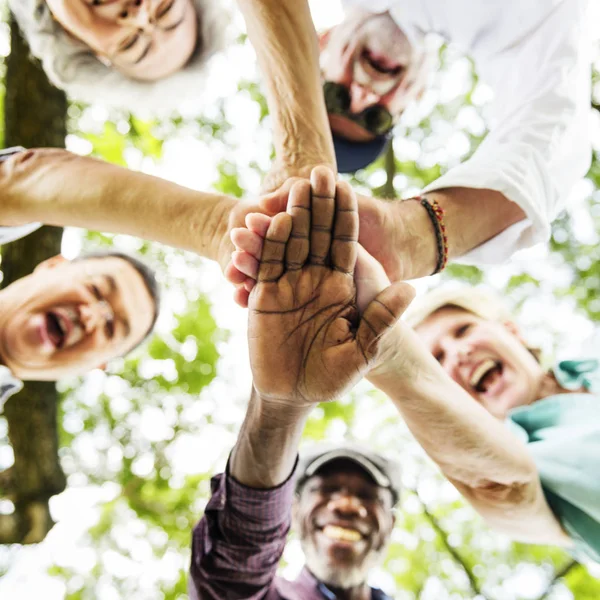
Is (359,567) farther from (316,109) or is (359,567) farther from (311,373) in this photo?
(316,109)

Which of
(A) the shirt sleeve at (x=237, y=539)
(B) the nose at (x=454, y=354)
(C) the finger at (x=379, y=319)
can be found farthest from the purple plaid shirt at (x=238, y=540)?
(B) the nose at (x=454, y=354)

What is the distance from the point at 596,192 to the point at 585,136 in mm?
1991

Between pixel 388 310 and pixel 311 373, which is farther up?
pixel 388 310

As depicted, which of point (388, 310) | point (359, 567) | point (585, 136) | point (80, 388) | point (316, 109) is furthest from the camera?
point (80, 388)

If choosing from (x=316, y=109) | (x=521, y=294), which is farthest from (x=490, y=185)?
(x=521, y=294)

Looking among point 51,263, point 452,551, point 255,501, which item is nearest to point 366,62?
point 51,263

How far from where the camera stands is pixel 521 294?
13.7ft

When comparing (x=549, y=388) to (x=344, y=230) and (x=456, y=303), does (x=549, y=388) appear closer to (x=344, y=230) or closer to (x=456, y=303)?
(x=456, y=303)

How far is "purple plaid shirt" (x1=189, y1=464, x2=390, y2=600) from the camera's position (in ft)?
6.23

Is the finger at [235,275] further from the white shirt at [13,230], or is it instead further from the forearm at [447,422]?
the white shirt at [13,230]

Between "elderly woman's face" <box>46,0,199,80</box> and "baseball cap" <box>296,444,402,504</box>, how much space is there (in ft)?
6.50

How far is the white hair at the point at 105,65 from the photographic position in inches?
112

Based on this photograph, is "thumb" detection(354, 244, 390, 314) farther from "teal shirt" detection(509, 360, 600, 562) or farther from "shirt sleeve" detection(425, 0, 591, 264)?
"teal shirt" detection(509, 360, 600, 562)

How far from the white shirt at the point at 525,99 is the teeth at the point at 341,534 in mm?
1383
